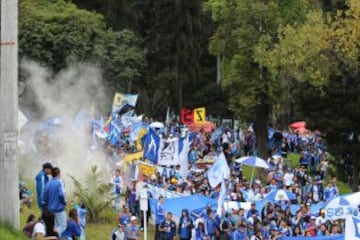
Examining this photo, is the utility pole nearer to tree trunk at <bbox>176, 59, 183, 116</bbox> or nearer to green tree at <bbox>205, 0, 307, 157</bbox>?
green tree at <bbox>205, 0, 307, 157</bbox>

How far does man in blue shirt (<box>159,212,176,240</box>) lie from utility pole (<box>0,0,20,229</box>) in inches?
443

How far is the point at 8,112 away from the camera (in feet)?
42.1

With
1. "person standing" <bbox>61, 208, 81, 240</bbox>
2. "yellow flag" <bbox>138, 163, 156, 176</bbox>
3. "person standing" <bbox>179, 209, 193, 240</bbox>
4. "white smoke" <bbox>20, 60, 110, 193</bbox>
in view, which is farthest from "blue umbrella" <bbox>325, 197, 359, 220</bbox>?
"white smoke" <bbox>20, 60, 110, 193</bbox>

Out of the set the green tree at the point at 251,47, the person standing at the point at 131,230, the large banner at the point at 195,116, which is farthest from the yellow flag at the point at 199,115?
the person standing at the point at 131,230

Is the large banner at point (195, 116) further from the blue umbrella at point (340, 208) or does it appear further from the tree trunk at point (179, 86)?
the blue umbrella at point (340, 208)

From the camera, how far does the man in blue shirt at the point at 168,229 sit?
23.9 m

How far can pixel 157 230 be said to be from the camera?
24.1 meters

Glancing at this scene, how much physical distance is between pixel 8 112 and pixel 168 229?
38.6 ft

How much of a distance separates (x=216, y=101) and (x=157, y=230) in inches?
1874

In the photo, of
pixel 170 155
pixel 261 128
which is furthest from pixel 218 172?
pixel 261 128

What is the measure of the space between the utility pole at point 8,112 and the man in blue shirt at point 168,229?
1125 cm

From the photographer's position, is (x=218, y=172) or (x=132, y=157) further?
(x=132, y=157)

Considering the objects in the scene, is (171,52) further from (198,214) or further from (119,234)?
(119,234)

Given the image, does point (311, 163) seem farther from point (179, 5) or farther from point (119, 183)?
point (179, 5)
